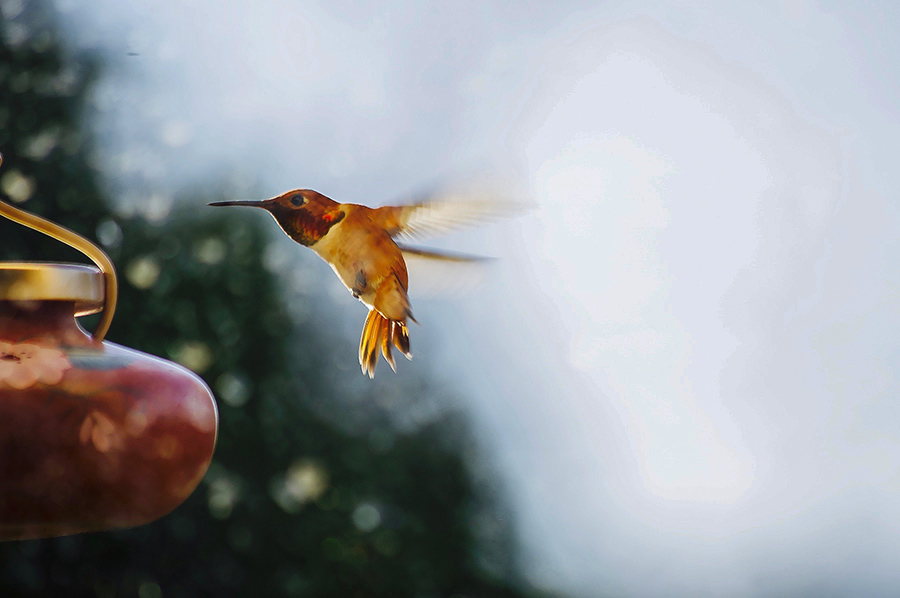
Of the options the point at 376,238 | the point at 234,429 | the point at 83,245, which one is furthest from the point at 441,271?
the point at 234,429

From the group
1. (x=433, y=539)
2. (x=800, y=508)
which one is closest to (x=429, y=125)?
(x=433, y=539)

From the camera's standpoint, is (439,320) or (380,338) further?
(439,320)

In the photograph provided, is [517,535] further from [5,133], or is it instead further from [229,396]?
[5,133]

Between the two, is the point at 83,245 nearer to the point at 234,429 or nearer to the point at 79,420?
the point at 79,420

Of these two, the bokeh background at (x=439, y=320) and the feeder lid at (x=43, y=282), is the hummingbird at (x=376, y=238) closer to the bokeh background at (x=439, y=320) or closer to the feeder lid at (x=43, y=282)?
the feeder lid at (x=43, y=282)

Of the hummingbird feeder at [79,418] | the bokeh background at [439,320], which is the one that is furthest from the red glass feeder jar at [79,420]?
the bokeh background at [439,320]

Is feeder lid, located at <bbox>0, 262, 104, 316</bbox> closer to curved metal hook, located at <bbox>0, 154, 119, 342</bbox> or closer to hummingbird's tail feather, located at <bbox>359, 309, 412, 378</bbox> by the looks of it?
curved metal hook, located at <bbox>0, 154, 119, 342</bbox>
